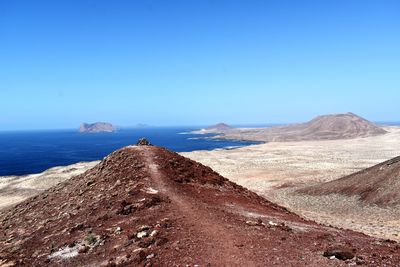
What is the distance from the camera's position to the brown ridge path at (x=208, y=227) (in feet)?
40.9

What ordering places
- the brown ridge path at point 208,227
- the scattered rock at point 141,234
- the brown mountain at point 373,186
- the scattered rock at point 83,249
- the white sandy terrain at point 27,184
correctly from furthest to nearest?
the white sandy terrain at point 27,184 → the brown mountain at point 373,186 → the scattered rock at point 83,249 → the scattered rock at point 141,234 → the brown ridge path at point 208,227

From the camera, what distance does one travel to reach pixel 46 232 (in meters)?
19.2

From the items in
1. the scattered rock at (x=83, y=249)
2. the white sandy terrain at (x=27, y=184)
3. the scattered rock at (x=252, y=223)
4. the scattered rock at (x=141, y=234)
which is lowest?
the white sandy terrain at (x=27, y=184)

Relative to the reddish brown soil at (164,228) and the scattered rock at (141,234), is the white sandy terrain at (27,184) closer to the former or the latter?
the reddish brown soil at (164,228)

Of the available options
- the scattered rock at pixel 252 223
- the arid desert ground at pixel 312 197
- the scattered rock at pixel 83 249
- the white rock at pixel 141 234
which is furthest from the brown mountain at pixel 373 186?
the scattered rock at pixel 83 249

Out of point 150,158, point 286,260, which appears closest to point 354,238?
point 286,260

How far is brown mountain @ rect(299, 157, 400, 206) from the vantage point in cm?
3606

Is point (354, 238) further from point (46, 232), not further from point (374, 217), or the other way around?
point (374, 217)

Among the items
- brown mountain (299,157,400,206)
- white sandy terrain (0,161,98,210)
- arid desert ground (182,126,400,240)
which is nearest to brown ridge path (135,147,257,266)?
arid desert ground (182,126,400,240)

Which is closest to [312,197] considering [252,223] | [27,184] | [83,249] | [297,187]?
[297,187]

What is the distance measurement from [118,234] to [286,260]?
288 inches

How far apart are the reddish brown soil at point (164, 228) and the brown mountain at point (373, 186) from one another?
17.4 meters

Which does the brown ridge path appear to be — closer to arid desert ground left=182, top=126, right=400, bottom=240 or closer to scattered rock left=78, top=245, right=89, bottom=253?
scattered rock left=78, top=245, right=89, bottom=253

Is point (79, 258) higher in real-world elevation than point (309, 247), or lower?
lower
